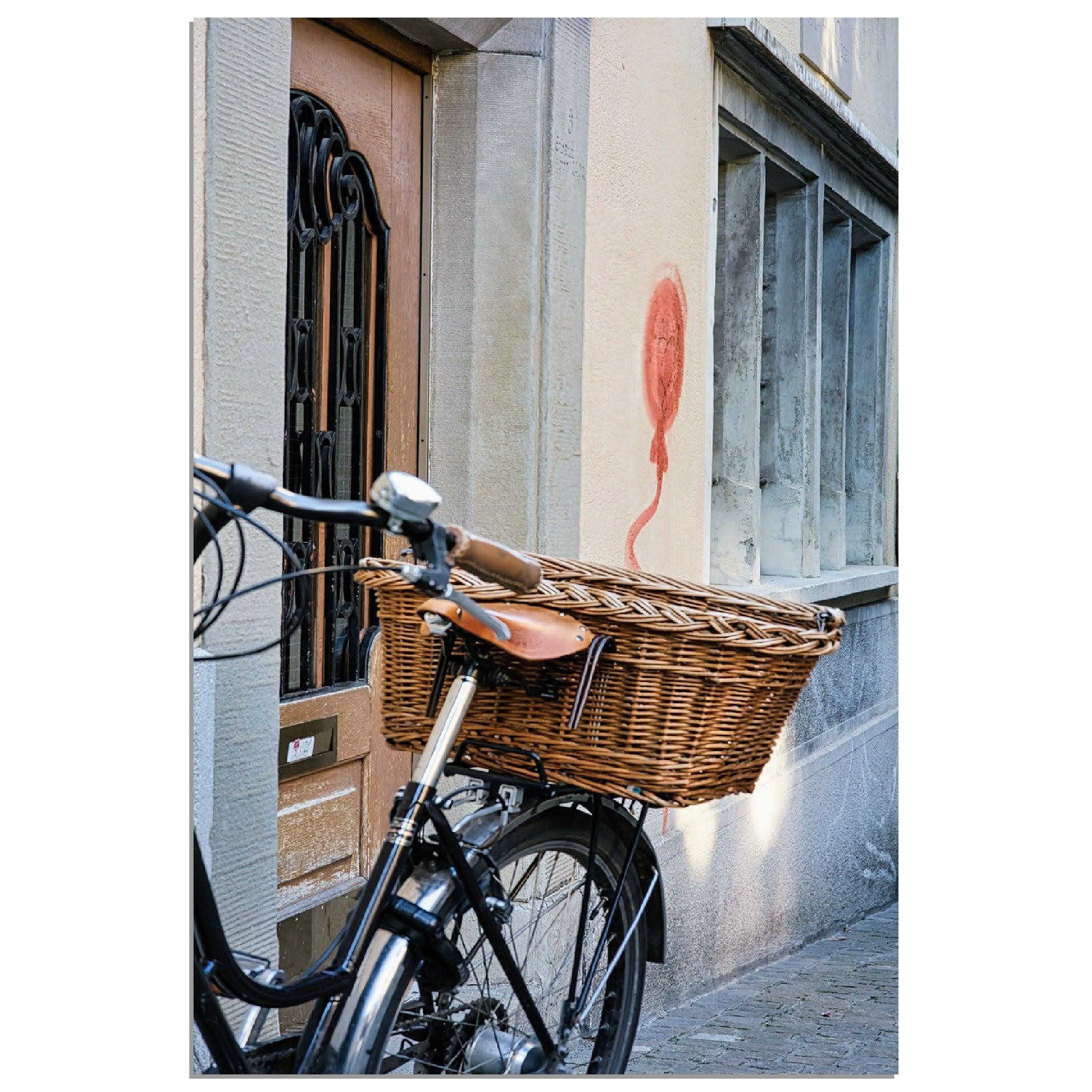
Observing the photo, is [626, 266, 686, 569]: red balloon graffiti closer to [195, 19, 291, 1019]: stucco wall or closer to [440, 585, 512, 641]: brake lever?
[195, 19, 291, 1019]: stucco wall

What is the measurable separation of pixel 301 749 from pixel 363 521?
131 centimetres

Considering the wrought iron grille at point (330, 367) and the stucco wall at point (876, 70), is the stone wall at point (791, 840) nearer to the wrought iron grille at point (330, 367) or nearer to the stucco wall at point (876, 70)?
the stucco wall at point (876, 70)

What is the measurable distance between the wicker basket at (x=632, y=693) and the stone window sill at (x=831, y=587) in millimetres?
1470

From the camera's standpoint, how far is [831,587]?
4.02m

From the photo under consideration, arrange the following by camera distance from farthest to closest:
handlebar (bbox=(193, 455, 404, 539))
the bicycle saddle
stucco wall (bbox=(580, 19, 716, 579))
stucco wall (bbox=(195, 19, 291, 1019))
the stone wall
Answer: the stone wall
stucco wall (bbox=(580, 19, 716, 579))
stucco wall (bbox=(195, 19, 291, 1019))
the bicycle saddle
handlebar (bbox=(193, 455, 404, 539))

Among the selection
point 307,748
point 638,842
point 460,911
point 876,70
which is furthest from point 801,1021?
point 876,70

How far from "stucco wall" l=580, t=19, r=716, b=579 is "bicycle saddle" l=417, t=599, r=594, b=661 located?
57.8 inches

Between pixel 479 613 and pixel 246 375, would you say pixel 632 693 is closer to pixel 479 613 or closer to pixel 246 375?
pixel 479 613

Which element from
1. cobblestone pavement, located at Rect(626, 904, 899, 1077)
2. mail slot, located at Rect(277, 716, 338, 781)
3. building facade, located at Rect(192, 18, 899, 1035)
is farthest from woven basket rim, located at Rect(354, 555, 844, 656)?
cobblestone pavement, located at Rect(626, 904, 899, 1077)

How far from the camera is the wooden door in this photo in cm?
275
